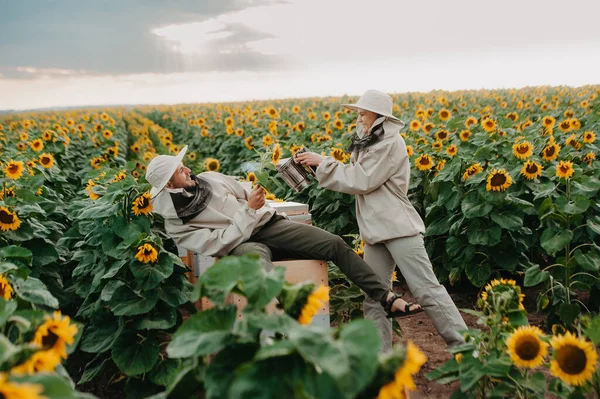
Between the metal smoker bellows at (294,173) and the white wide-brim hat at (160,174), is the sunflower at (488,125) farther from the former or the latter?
the white wide-brim hat at (160,174)

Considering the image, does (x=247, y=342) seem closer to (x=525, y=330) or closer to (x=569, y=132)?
(x=525, y=330)

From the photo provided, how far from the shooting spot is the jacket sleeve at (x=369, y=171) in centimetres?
341

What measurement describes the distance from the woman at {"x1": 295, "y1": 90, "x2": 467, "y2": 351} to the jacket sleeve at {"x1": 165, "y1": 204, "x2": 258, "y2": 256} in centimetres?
54

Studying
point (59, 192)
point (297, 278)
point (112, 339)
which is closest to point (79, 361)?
point (112, 339)

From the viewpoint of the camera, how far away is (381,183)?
345 cm

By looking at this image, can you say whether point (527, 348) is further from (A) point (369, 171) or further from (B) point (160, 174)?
(B) point (160, 174)

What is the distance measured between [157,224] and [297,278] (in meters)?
1.23

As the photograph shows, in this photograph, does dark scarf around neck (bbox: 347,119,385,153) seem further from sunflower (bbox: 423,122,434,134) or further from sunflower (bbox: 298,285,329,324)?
sunflower (bbox: 423,122,434,134)

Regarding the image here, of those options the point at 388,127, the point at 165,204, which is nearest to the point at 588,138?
the point at 388,127

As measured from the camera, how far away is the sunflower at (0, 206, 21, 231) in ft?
11.8

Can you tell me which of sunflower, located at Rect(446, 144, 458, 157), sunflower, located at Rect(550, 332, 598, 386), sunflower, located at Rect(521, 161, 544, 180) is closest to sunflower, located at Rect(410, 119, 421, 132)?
sunflower, located at Rect(446, 144, 458, 157)

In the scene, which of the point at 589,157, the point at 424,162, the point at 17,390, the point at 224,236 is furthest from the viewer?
the point at 424,162

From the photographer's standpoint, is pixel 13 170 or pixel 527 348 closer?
pixel 527 348

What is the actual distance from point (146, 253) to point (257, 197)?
2.44ft
